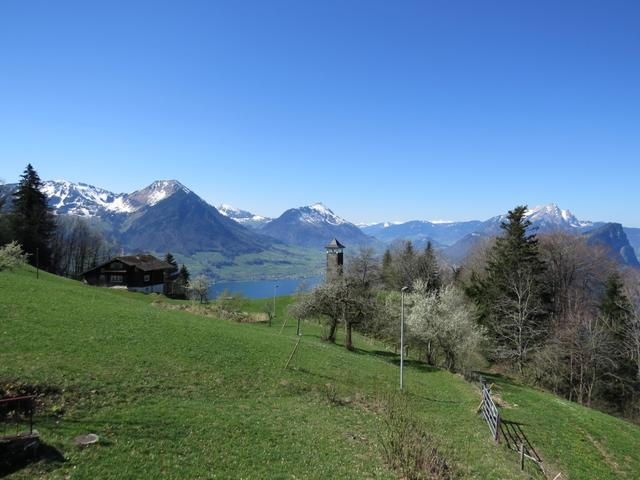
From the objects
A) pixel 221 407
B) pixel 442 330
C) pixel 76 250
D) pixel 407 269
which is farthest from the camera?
pixel 76 250

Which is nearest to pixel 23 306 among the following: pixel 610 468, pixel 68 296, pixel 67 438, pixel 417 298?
pixel 68 296

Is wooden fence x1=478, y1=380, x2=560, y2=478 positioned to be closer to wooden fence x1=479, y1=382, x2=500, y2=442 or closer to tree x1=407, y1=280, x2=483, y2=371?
wooden fence x1=479, y1=382, x2=500, y2=442

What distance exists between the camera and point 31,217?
2832 inches

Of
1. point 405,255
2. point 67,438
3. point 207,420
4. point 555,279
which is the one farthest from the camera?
point 405,255

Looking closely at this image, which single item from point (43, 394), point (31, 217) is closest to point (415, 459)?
point (43, 394)

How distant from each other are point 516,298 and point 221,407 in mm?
55155

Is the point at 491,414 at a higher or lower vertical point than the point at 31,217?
lower

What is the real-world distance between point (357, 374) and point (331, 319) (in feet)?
61.8

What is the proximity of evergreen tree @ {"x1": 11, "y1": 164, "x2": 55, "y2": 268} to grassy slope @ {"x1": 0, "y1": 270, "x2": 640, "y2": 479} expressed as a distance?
4454cm

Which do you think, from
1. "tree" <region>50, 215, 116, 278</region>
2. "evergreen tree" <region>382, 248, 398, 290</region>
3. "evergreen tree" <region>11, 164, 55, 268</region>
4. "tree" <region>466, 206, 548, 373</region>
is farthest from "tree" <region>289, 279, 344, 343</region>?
"tree" <region>50, 215, 116, 278</region>

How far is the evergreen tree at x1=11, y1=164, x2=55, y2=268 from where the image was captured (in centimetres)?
6969

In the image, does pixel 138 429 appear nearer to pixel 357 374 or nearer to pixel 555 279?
pixel 357 374

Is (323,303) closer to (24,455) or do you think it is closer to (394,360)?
(394,360)

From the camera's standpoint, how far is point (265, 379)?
2502 cm
